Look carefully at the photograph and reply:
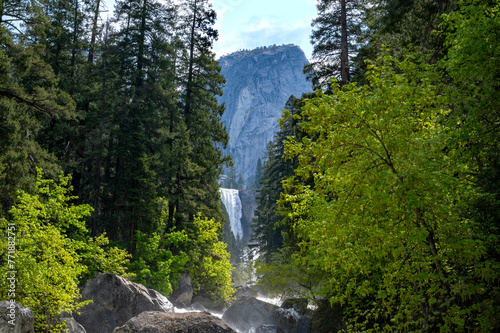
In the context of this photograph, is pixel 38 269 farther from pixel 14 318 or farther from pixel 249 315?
pixel 249 315

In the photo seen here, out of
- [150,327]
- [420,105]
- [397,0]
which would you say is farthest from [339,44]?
[150,327]

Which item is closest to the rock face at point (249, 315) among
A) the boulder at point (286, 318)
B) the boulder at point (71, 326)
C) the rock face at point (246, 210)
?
the boulder at point (286, 318)

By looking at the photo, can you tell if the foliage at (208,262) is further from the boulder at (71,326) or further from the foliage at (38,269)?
the foliage at (38,269)

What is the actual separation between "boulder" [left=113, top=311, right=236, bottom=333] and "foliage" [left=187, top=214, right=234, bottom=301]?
1243 centimetres

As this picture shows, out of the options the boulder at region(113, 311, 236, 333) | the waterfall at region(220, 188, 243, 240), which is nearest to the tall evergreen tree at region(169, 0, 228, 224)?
the boulder at region(113, 311, 236, 333)

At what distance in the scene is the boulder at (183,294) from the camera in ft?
66.9

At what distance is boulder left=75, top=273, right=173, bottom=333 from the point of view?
12.7m

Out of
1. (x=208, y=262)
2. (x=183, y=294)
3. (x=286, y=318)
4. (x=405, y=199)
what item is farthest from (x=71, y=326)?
(x=208, y=262)

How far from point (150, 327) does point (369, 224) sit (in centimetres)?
476

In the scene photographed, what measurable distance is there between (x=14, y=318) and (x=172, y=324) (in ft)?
10.0

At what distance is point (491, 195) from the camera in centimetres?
448

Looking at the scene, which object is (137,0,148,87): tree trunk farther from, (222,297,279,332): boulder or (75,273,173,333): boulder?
(222,297,279,332): boulder

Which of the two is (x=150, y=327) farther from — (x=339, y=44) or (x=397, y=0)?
(x=339, y=44)

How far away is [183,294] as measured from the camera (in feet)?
67.8
